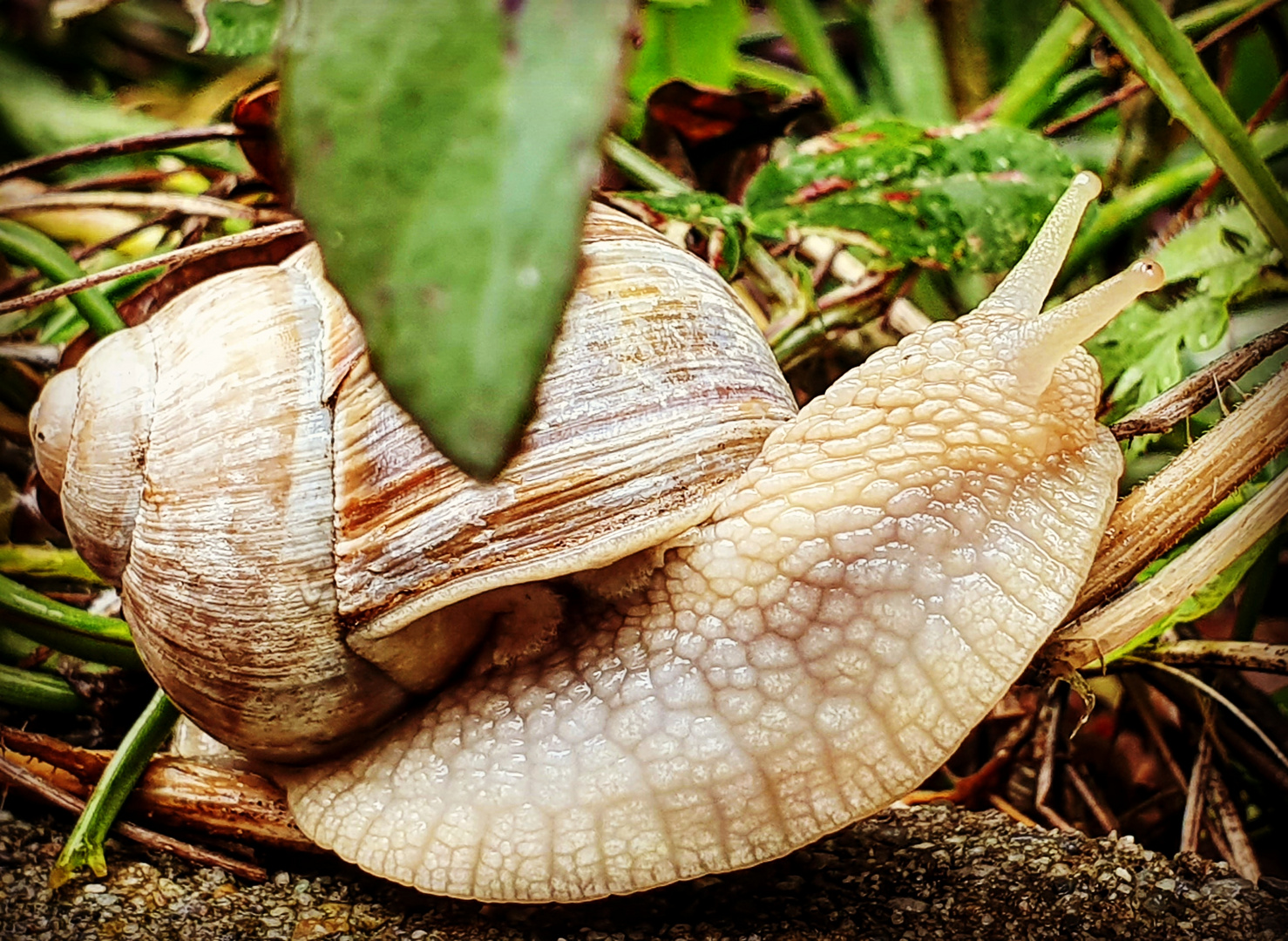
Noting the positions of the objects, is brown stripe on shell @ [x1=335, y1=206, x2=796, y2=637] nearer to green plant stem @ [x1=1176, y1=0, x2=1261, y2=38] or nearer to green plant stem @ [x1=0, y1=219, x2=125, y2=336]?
green plant stem @ [x1=0, y1=219, x2=125, y2=336]

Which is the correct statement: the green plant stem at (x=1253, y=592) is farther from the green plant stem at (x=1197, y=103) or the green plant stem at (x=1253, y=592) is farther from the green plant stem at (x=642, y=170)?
the green plant stem at (x=642, y=170)

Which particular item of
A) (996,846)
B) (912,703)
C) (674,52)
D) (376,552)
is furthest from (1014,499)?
(674,52)

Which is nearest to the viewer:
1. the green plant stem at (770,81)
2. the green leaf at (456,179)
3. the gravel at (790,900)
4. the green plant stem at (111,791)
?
the green leaf at (456,179)

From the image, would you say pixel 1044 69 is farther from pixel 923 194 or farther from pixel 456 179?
pixel 456 179

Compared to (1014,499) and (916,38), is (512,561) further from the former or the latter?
(916,38)

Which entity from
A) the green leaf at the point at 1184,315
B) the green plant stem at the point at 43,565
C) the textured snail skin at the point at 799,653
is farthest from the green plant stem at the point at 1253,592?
the green plant stem at the point at 43,565
